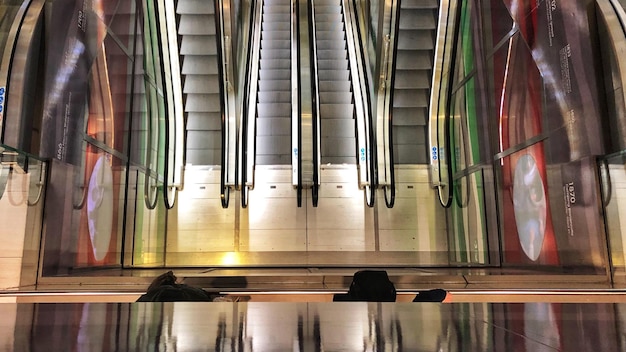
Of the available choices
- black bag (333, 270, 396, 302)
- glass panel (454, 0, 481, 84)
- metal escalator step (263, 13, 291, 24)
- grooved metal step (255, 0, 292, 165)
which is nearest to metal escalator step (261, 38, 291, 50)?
grooved metal step (255, 0, 292, 165)

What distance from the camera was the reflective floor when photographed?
103cm

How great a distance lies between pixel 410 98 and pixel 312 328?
9075 millimetres

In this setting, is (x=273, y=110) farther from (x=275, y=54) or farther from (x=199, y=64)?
(x=199, y=64)

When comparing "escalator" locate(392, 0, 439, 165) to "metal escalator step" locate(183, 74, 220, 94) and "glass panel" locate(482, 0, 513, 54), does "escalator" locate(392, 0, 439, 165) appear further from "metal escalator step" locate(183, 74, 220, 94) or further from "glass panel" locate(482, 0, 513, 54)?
"metal escalator step" locate(183, 74, 220, 94)

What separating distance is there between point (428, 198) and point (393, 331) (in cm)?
847

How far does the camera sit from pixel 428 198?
938 cm

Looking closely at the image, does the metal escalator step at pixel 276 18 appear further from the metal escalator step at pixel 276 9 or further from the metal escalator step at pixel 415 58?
the metal escalator step at pixel 415 58

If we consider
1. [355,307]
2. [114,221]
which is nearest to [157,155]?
[114,221]

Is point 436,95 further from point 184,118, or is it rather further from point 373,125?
point 184,118

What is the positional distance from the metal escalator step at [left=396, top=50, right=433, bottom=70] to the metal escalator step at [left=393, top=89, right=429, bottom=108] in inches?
23.0

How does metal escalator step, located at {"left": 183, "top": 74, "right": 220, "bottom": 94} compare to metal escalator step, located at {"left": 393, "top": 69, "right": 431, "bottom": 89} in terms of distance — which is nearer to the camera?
metal escalator step, located at {"left": 183, "top": 74, "right": 220, "bottom": 94}

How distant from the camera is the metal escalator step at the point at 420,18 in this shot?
8.59m

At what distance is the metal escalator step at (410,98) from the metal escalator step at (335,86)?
1.11 meters

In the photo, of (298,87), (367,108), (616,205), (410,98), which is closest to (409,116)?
(410,98)
